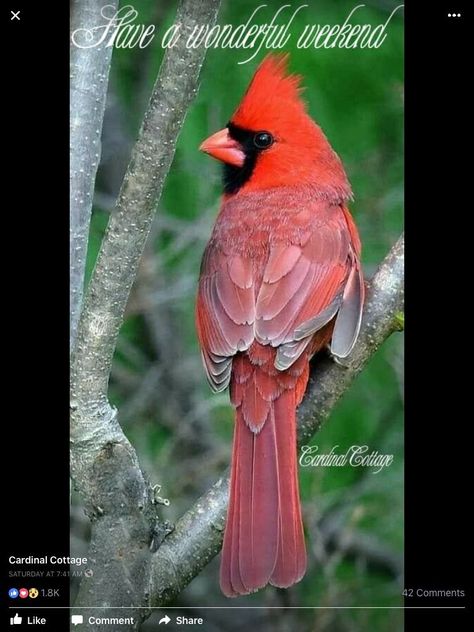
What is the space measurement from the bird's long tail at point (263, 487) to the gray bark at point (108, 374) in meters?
0.24

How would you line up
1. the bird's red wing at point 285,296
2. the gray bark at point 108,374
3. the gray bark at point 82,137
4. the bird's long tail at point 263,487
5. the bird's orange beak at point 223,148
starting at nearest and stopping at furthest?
1. the gray bark at point 108,374
2. the bird's long tail at point 263,487
3. the bird's red wing at point 285,296
4. the gray bark at point 82,137
5. the bird's orange beak at point 223,148

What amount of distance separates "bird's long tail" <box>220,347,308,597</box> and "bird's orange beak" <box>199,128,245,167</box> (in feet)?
1.70

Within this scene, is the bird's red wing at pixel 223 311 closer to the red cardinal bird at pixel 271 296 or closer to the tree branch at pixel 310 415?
the red cardinal bird at pixel 271 296

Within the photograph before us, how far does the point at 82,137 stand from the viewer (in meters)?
2.54

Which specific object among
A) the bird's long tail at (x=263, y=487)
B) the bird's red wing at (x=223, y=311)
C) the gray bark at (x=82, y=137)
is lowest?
the bird's long tail at (x=263, y=487)

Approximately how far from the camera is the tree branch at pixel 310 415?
8.03 feet

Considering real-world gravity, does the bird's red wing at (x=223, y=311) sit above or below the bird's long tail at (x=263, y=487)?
above

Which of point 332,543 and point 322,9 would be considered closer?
point 322,9

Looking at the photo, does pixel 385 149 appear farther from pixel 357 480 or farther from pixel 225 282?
pixel 357 480
